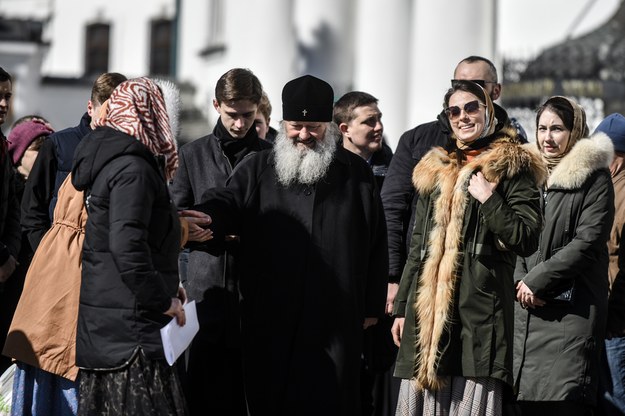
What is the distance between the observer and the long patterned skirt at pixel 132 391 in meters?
5.72

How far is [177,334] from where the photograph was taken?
5793 millimetres

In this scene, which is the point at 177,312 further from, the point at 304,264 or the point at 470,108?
the point at 470,108

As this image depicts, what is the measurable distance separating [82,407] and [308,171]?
1622mm

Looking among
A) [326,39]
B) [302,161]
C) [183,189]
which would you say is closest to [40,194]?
[183,189]

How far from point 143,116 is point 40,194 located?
1834 mm

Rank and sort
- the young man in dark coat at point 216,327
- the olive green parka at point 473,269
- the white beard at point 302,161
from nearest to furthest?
the olive green parka at point 473,269 → the white beard at point 302,161 → the young man in dark coat at point 216,327

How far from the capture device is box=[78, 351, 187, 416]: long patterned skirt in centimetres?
572

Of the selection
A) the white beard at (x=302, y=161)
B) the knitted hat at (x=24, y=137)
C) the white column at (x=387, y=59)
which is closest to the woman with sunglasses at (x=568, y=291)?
the white beard at (x=302, y=161)

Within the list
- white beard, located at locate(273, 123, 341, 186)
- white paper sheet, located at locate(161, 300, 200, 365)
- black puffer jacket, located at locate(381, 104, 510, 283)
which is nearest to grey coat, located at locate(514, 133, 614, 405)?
black puffer jacket, located at locate(381, 104, 510, 283)

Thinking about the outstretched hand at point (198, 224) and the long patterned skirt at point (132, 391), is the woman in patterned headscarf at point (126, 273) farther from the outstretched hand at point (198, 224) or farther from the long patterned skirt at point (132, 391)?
the outstretched hand at point (198, 224)

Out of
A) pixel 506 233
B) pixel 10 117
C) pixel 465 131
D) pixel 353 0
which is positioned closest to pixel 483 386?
pixel 506 233

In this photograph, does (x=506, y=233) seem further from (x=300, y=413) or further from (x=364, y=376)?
(x=364, y=376)

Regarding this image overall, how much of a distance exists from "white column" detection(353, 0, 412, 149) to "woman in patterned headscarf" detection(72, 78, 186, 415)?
44.7 feet

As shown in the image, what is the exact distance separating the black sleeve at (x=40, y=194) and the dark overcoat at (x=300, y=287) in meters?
1.27
